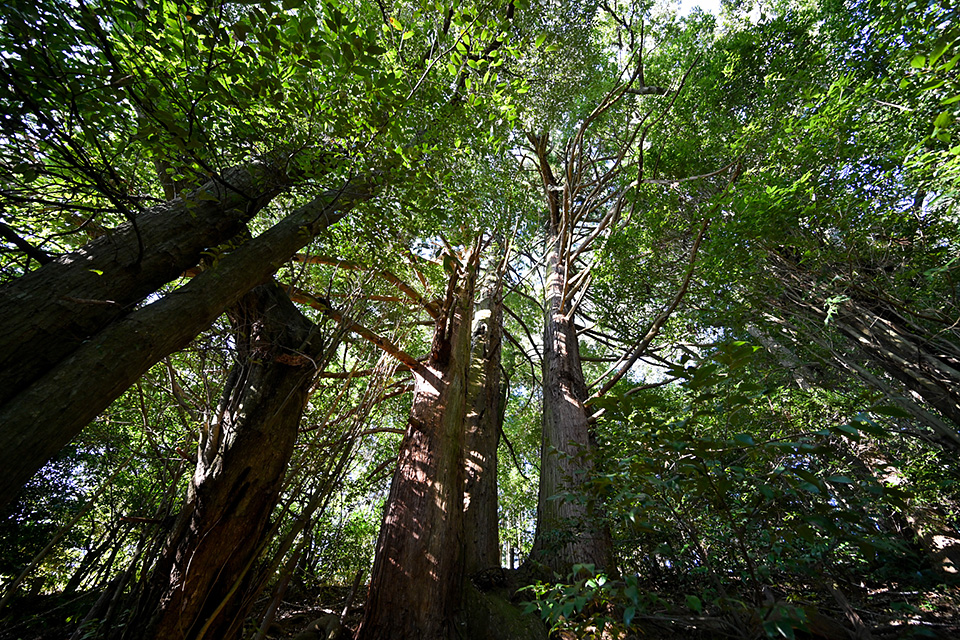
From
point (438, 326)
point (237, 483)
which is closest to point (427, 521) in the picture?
point (237, 483)

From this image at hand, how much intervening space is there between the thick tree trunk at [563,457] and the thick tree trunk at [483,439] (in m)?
0.47

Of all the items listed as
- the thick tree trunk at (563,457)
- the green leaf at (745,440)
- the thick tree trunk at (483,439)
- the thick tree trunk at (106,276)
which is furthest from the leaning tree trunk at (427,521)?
the green leaf at (745,440)

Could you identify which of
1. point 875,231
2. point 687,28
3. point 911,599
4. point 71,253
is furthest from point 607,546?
point 687,28

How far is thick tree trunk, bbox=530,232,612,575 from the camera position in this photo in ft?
7.63

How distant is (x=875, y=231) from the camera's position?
3732 mm

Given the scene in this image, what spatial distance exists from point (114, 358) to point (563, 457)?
2.00 m

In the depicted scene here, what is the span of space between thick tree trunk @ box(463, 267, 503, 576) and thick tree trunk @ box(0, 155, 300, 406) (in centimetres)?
253

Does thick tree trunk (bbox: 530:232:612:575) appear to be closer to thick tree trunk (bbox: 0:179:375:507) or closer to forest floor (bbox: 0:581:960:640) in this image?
forest floor (bbox: 0:581:960:640)

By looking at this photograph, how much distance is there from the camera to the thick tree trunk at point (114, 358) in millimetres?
1192

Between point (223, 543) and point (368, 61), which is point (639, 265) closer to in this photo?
point (368, 61)

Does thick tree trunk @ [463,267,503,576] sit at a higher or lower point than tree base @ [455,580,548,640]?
higher

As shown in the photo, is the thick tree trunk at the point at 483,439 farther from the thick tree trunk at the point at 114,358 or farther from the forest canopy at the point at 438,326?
the thick tree trunk at the point at 114,358

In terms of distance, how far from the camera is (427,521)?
2.50 m

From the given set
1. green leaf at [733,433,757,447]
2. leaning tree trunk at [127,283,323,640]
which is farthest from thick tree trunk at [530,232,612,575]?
leaning tree trunk at [127,283,323,640]
